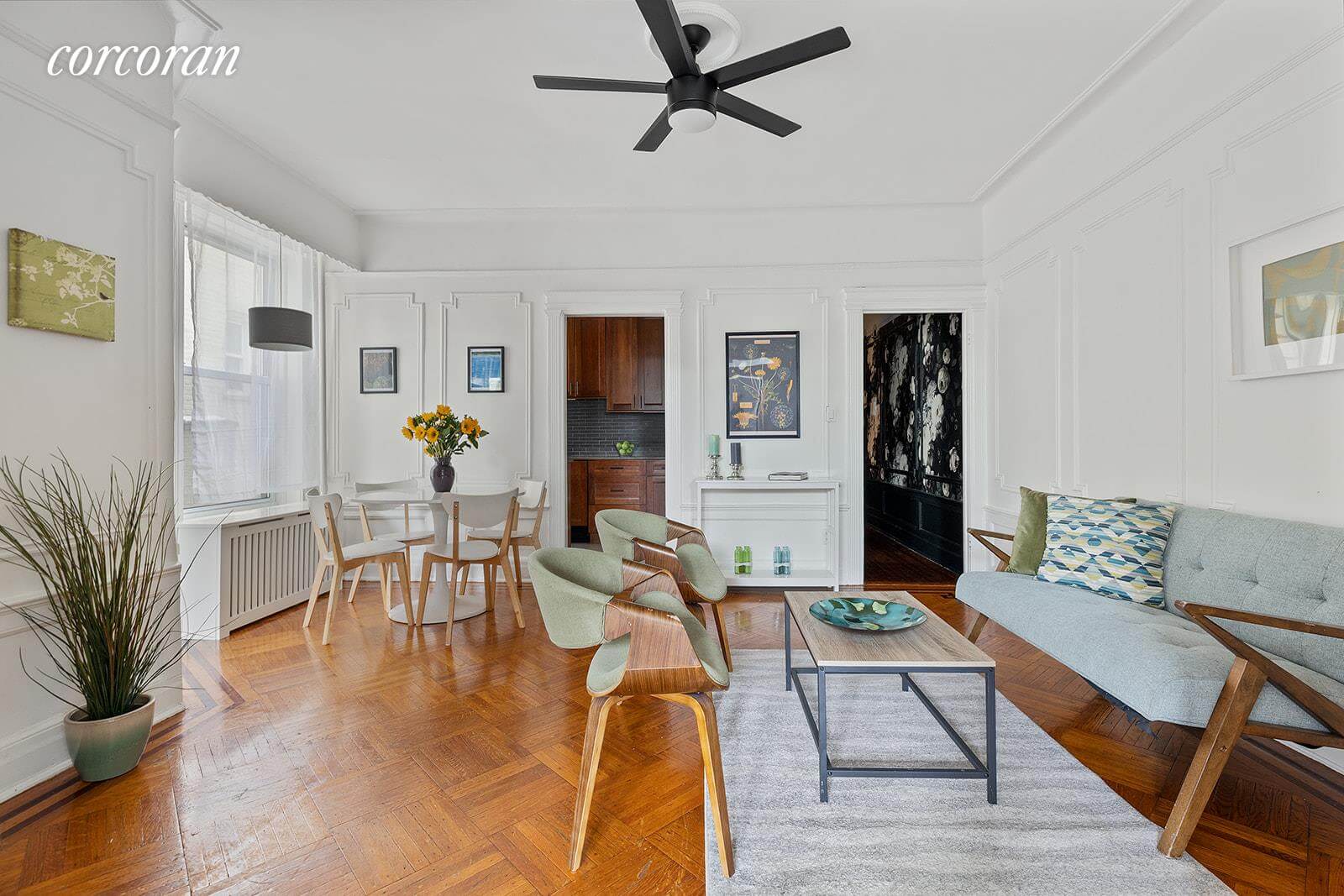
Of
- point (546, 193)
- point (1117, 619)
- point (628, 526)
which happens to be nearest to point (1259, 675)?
point (1117, 619)

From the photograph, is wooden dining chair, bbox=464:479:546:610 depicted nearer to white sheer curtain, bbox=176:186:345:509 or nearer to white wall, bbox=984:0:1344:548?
white sheer curtain, bbox=176:186:345:509

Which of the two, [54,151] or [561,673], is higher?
[54,151]

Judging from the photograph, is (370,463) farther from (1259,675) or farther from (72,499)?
(1259,675)

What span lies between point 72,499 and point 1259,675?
3.93 m

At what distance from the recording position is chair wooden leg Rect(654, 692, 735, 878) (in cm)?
156

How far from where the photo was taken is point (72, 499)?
2109 millimetres

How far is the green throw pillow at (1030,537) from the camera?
3.05 metres

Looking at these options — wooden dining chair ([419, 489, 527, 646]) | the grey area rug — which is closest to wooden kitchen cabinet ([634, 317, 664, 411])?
wooden dining chair ([419, 489, 527, 646])

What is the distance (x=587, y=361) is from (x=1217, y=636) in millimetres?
6092

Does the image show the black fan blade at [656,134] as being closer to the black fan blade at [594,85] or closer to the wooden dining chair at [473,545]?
the black fan blade at [594,85]

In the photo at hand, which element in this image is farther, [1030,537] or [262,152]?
[262,152]

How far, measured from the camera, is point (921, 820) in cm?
179

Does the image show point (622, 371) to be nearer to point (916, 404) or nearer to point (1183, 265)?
point (916, 404)

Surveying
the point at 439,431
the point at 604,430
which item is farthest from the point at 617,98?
the point at 604,430
